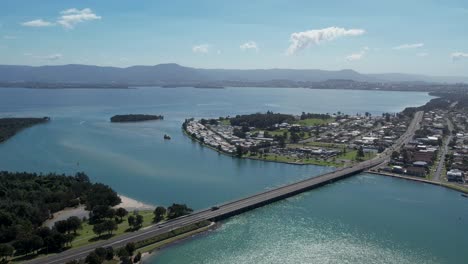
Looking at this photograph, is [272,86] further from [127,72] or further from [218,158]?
[218,158]

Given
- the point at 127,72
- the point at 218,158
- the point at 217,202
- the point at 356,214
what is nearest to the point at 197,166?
the point at 218,158

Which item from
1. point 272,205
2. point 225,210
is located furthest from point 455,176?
point 225,210

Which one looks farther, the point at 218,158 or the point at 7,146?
the point at 7,146

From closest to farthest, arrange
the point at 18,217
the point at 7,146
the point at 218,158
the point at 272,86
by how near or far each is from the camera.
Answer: the point at 18,217, the point at 218,158, the point at 7,146, the point at 272,86

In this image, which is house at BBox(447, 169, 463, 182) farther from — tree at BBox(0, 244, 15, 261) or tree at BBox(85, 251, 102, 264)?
tree at BBox(0, 244, 15, 261)

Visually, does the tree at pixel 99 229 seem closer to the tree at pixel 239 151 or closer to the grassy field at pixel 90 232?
the grassy field at pixel 90 232

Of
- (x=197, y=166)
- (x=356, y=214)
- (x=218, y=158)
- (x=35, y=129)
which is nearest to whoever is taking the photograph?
(x=356, y=214)

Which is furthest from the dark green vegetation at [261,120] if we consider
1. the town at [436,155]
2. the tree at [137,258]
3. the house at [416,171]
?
the tree at [137,258]
